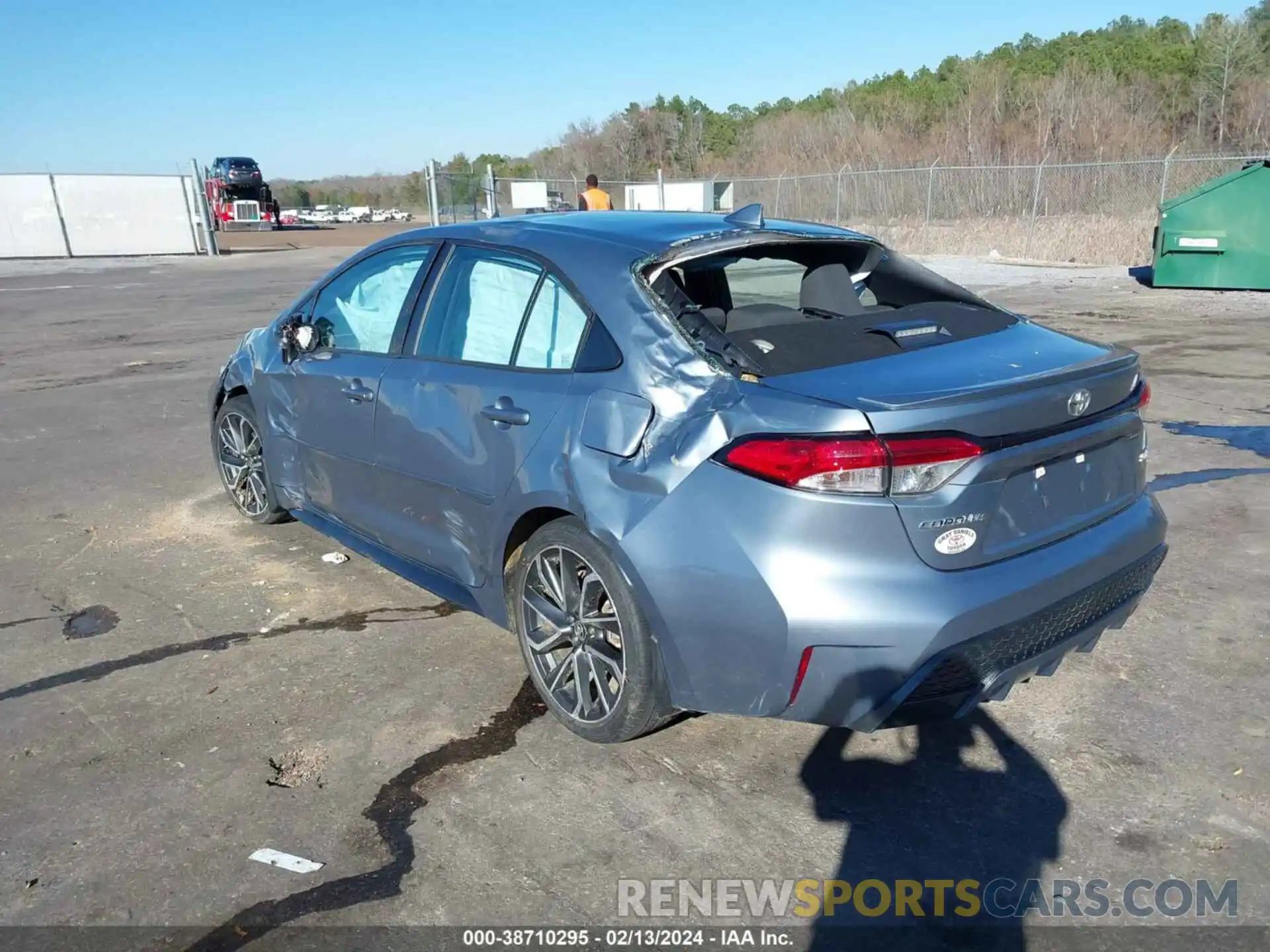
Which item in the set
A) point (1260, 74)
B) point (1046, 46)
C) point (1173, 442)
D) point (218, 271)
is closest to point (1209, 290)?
point (1173, 442)

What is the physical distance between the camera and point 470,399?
11.4 feet

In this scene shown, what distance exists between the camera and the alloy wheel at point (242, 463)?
5258 millimetres

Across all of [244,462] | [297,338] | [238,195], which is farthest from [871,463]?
[238,195]

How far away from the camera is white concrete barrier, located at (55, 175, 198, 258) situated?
2750cm

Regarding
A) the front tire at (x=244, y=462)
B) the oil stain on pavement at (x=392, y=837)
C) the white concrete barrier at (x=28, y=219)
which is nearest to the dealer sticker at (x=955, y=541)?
the oil stain on pavement at (x=392, y=837)

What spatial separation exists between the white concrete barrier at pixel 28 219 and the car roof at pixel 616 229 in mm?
28666

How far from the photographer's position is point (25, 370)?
10461 mm

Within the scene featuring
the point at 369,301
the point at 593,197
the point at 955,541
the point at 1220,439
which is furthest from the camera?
the point at 593,197

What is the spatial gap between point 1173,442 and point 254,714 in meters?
5.99

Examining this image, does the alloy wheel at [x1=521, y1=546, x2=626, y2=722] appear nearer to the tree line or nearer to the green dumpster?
the green dumpster

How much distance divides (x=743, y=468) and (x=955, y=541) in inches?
23.6

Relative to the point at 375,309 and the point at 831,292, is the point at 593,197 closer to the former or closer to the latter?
the point at 375,309

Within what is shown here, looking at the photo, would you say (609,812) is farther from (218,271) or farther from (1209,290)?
(218,271)

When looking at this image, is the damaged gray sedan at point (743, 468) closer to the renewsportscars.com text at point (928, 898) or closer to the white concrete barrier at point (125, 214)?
the renewsportscars.com text at point (928, 898)
